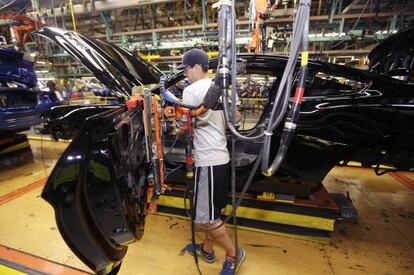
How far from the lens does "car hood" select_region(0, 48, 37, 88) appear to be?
336 centimetres

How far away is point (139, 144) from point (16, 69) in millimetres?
3553

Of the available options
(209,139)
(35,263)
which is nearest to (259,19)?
(209,139)

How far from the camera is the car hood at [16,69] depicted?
3361 mm

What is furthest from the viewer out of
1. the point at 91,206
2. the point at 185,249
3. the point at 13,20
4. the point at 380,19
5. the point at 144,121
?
the point at 13,20

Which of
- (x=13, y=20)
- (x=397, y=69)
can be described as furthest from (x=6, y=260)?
(x=13, y=20)

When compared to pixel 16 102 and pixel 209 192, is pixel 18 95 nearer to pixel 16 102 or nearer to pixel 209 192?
pixel 16 102

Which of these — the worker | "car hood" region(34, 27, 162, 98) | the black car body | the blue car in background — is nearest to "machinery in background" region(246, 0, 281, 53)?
the black car body

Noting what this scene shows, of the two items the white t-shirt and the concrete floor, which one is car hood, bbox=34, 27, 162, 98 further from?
the concrete floor

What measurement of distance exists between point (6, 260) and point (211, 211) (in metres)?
1.72

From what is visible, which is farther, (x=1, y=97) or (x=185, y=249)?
(x=1, y=97)

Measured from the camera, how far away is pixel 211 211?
1545 millimetres

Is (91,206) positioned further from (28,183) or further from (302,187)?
(28,183)

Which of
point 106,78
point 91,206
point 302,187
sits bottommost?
point 302,187

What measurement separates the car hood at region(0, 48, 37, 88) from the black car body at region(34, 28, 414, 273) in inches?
54.5
